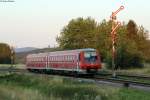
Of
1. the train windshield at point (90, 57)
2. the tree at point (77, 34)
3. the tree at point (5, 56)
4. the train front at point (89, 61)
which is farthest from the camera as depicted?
the tree at point (5, 56)

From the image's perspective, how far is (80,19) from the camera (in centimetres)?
12106

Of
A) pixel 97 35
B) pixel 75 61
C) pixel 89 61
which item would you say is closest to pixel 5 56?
pixel 97 35

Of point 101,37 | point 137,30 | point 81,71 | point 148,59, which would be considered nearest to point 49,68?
point 81,71

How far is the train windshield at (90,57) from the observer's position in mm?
46081

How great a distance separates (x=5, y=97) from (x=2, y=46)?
124 metres

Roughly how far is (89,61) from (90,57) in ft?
1.83

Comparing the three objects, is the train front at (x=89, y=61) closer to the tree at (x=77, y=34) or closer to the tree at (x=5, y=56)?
the tree at (x=77, y=34)

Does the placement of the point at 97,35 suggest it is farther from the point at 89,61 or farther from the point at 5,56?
the point at 89,61

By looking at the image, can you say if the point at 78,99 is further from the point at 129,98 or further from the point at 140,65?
the point at 140,65

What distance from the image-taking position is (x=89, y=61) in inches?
1818

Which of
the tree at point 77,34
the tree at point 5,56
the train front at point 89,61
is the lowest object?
the train front at point 89,61

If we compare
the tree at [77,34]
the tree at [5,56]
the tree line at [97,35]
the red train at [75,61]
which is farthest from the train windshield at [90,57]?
the tree at [5,56]

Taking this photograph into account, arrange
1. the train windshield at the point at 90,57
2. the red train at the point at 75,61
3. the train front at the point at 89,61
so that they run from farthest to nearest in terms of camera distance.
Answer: the train windshield at the point at 90,57, the red train at the point at 75,61, the train front at the point at 89,61

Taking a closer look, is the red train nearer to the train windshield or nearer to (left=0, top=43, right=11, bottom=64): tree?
the train windshield
